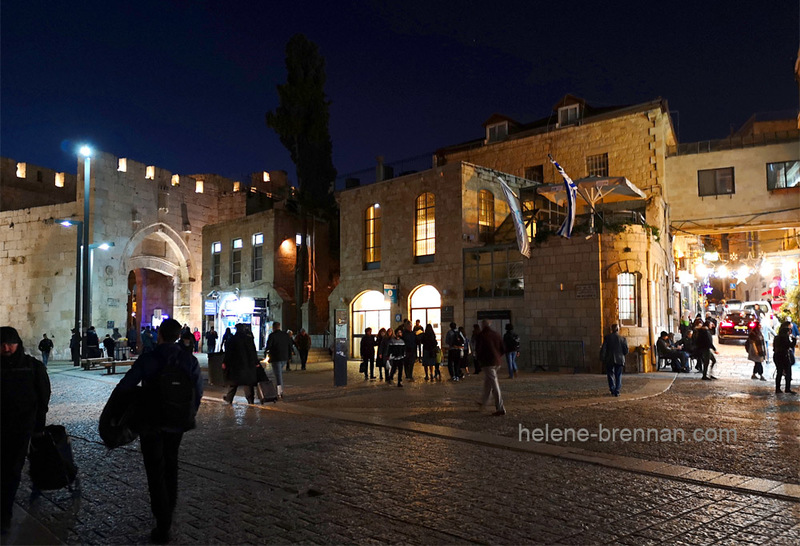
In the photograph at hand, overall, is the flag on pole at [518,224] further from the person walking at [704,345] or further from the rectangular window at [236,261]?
the rectangular window at [236,261]

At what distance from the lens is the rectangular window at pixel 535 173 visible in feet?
99.9

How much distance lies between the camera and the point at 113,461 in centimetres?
745

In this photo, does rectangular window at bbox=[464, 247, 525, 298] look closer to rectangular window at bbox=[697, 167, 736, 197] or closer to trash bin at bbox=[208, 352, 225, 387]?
rectangular window at bbox=[697, 167, 736, 197]

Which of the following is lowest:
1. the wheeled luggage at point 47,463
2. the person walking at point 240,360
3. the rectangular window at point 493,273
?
the wheeled luggage at point 47,463

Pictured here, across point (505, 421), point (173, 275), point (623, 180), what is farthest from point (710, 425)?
point (173, 275)

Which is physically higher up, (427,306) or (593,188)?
(593,188)

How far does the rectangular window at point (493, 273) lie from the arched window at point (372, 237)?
17.9 ft

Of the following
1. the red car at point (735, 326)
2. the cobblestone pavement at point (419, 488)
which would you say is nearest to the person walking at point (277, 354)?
the cobblestone pavement at point (419, 488)

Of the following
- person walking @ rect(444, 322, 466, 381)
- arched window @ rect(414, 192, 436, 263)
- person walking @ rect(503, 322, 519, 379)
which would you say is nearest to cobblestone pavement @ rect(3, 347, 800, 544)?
person walking @ rect(444, 322, 466, 381)

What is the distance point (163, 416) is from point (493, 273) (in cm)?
1956

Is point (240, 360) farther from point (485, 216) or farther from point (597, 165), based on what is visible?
point (597, 165)

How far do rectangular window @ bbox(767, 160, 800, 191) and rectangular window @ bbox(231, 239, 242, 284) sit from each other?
27.5m

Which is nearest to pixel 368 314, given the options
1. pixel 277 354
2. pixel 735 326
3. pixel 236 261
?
pixel 236 261

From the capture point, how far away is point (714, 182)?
92.2ft
